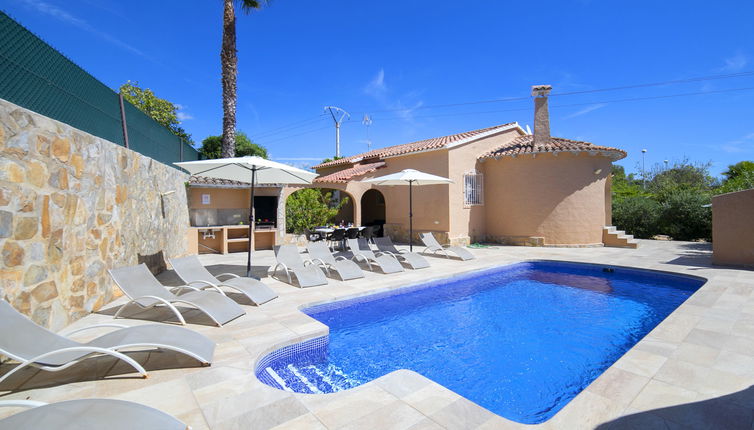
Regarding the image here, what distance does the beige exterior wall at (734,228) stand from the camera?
977 centimetres

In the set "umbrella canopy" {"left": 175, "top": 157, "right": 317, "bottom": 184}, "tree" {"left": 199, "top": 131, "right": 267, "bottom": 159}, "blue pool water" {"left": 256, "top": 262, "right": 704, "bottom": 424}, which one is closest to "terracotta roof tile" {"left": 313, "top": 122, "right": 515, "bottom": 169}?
"umbrella canopy" {"left": 175, "top": 157, "right": 317, "bottom": 184}

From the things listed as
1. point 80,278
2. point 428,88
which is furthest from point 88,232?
point 428,88

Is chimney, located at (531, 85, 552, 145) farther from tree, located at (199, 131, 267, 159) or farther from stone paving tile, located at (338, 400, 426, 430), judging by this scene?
tree, located at (199, 131, 267, 159)

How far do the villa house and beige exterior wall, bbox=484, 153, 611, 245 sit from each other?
0.13ft

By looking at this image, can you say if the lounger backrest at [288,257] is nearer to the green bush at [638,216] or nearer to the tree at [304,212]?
the tree at [304,212]

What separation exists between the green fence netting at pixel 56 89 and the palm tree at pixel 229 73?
5648 millimetres

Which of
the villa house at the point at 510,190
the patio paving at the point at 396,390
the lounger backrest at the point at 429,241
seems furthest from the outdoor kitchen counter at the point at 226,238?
the patio paving at the point at 396,390

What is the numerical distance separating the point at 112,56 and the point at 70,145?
66.7 feet

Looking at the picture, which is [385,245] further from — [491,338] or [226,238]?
[226,238]

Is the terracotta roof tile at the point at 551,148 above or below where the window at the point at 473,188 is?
above

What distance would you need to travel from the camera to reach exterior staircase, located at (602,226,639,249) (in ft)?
48.0

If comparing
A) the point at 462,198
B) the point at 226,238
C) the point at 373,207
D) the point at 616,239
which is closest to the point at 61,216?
the point at 226,238

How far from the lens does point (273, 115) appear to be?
35.4 metres

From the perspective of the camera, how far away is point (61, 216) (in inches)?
196
